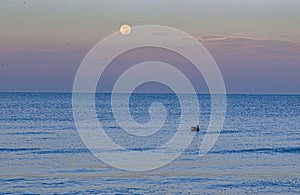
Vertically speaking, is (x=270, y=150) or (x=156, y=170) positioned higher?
(x=270, y=150)

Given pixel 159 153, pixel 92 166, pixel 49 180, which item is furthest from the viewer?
pixel 159 153

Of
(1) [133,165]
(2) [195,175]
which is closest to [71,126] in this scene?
(1) [133,165]

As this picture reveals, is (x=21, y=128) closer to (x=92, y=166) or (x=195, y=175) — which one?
(x=92, y=166)

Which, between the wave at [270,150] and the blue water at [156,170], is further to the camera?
the wave at [270,150]

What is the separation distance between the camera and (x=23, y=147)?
2239 inches

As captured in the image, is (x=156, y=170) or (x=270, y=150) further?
(x=270, y=150)

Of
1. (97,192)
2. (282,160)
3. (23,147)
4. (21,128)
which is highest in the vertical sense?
(21,128)

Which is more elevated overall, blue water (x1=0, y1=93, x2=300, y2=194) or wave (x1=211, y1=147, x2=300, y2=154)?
wave (x1=211, y1=147, x2=300, y2=154)

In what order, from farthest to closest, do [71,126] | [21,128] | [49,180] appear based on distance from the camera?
[71,126], [21,128], [49,180]

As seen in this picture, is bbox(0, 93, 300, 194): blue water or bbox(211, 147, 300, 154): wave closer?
bbox(0, 93, 300, 194): blue water

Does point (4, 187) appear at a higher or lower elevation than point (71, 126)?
lower

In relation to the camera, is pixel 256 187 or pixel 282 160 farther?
pixel 282 160

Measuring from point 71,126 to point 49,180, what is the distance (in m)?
47.0

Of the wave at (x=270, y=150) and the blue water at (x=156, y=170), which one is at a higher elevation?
the wave at (x=270, y=150)
